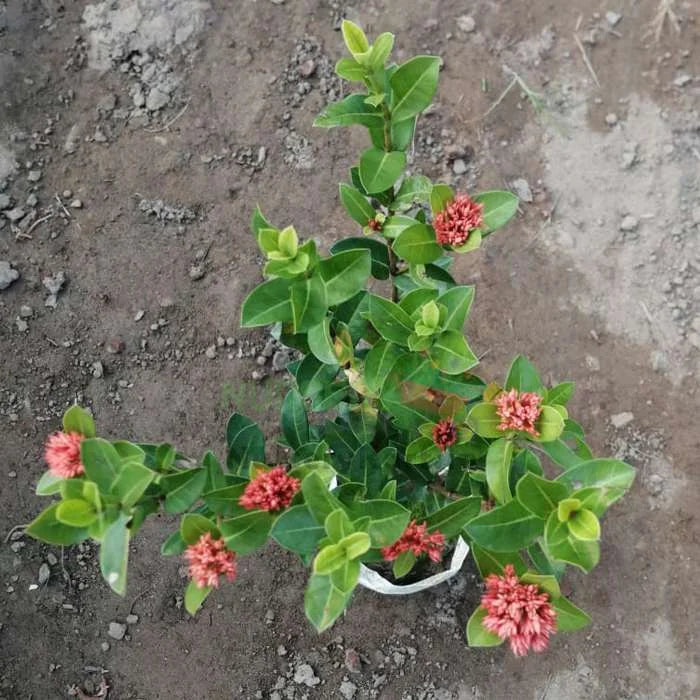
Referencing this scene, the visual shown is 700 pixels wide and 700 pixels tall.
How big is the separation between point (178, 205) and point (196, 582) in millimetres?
1991

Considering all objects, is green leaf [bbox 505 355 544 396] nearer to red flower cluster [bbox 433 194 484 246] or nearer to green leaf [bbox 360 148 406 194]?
red flower cluster [bbox 433 194 484 246]

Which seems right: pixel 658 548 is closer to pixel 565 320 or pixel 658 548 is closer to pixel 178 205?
pixel 565 320

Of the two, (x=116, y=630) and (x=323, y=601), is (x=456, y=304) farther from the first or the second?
(x=116, y=630)

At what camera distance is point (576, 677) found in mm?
2715

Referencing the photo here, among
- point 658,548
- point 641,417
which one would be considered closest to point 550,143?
point 641,417

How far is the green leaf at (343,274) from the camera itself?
151 centimetres

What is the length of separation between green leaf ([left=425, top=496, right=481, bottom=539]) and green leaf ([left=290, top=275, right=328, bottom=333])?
50cm

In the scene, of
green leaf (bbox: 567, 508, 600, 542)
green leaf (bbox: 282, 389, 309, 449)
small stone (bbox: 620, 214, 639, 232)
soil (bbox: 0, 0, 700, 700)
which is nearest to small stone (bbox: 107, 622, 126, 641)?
soil (bbox: 0, 0, 700, 700)

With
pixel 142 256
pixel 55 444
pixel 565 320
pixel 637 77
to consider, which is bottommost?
pixel 565 320

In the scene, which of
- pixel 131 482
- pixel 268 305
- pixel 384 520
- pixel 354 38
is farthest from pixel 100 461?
pixel 354 38

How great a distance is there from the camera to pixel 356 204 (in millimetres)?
1701

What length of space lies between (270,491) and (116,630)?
5.13 feet

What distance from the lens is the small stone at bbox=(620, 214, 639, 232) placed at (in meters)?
3.13

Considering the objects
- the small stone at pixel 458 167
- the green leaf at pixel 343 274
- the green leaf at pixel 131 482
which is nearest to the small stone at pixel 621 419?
the small stone at pixel 458 167
